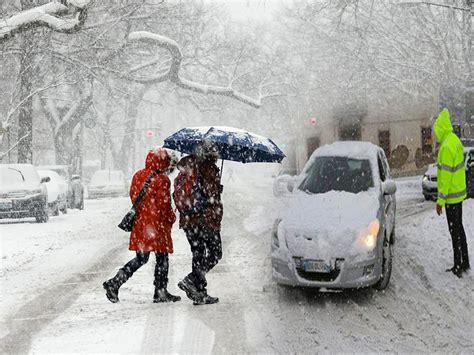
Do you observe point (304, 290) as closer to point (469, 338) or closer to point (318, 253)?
point (318, 253)

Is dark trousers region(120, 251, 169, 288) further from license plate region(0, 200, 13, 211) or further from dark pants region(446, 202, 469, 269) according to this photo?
license plate region(0, 200, 13, 211)

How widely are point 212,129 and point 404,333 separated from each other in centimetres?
332

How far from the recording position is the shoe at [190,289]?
7363 millimetres

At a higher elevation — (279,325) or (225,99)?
(225,99)

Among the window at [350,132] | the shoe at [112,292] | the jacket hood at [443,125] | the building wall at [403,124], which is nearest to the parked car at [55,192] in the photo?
the shoe at [112,292]

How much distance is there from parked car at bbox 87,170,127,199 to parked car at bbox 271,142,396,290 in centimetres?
2861

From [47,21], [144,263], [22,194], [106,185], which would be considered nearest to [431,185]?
[47,21]

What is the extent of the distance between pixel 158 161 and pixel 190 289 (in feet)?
5.06

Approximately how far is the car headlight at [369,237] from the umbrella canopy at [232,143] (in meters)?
1.48

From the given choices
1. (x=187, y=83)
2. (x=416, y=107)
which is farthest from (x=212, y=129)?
(x=416, y=107)

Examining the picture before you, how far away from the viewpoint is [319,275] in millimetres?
7195

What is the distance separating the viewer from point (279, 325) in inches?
253

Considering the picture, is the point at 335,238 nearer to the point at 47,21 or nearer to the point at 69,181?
the point at 47,21

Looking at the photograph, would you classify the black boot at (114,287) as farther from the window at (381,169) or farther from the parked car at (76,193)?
the parked car at (76,193)
